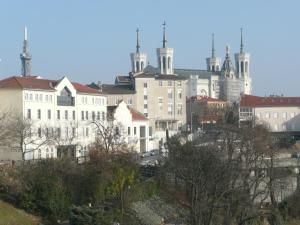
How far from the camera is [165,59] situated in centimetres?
14888

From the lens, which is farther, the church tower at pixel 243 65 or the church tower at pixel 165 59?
the church tower at pixel 243 65

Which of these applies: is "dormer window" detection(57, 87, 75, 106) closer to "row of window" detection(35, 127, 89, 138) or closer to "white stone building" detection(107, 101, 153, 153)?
"row of window" detection(35, 127, 89, 138)

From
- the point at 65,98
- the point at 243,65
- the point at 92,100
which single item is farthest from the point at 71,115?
the point at 243,65

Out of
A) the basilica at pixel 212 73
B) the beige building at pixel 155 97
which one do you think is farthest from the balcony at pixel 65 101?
the basilica at pixel 212 73

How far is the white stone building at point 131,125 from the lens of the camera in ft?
225

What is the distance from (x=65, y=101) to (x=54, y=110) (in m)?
2.09

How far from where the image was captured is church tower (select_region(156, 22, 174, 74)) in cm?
14775

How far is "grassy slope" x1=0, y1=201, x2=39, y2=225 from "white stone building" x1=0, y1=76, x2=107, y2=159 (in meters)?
17.9

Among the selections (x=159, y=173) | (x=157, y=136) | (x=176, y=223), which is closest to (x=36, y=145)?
(x=159, y=173)

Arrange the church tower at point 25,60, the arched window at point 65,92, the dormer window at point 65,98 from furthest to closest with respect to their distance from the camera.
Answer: the church tower at point 25,60, the arched window at point 65,92, the dormer window at point 65,98

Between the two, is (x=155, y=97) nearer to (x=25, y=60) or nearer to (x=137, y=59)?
(x=25, y=60)

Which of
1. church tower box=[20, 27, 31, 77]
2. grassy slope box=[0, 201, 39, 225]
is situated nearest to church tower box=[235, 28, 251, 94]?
church tower box=[20, 27, 31, 77]

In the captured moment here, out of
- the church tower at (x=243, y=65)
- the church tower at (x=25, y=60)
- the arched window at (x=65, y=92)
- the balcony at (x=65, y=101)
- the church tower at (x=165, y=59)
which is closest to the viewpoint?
the balcony at (x=65, y=101)

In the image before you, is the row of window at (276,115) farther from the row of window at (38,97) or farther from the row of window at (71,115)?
the row of window at (38,97)
